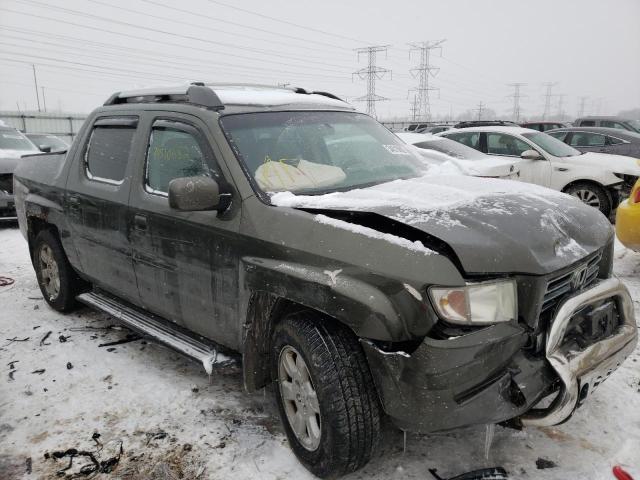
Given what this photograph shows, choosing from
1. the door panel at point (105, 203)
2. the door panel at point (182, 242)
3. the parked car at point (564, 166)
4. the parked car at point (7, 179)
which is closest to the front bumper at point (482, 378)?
the door panel at point (182, 242)

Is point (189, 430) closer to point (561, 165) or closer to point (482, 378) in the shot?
point (482, 378)

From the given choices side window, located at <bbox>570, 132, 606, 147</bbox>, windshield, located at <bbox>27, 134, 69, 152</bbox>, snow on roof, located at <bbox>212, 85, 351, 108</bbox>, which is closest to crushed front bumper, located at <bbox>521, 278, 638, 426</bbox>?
snow on roof, located at <bbox>212, 85, 351, 108</bbox>

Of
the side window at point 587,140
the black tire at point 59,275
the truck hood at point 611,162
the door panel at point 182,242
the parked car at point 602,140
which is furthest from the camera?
the side window at point 587,140

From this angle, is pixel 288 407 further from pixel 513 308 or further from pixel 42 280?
pixel 42 280

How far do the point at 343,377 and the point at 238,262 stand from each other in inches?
34.0

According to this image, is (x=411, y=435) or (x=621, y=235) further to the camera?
(x=621, y=235)

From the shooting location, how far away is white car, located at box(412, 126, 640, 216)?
27.7 feet

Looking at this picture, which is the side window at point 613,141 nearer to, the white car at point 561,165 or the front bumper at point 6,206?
the white car at point 561,165

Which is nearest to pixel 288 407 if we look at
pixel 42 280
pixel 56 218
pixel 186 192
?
pixel 186 192

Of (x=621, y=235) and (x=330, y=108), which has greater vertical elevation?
(x=330, y=108)

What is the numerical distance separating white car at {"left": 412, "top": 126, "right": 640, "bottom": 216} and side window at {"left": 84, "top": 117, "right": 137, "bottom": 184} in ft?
18.5

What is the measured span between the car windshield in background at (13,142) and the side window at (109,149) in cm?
750

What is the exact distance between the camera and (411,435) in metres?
2.84

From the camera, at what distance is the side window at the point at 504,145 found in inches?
376
